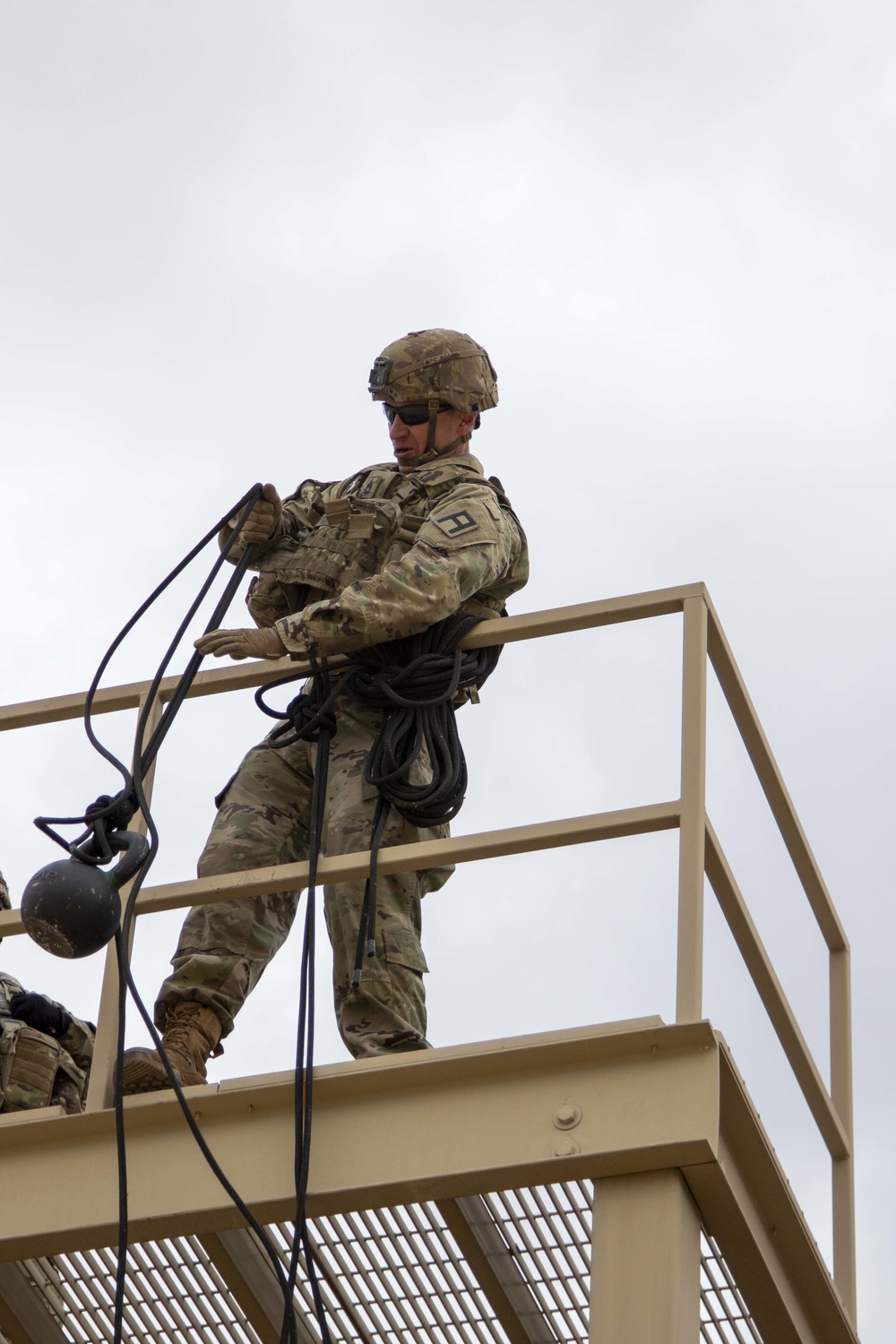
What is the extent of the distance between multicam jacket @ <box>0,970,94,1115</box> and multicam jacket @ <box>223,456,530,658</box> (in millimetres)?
1642

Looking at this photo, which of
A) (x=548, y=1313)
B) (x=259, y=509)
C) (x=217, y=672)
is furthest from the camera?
(x=259, y=509)

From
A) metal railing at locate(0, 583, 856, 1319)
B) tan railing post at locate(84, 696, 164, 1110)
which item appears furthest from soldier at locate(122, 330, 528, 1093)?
metal railing at locate(0, 583, 856, 1319)

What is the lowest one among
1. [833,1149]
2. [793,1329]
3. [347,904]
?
[793,1329]

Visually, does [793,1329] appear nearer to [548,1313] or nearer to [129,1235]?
[548,1313]

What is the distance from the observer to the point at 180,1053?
5.62 meters

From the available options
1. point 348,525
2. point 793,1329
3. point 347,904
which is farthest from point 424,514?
point 793,1329

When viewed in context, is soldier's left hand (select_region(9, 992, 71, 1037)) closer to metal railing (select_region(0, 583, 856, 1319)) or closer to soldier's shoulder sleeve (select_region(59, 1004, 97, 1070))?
soldier's shoulder sleeve (select_region(59, 1004, 97, 1070))

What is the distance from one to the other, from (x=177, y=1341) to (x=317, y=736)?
1747mm

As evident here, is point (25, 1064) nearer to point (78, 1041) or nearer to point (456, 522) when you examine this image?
point (78, 1041)

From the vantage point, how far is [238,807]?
6.17 metres

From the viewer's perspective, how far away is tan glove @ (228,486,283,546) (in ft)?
21.2

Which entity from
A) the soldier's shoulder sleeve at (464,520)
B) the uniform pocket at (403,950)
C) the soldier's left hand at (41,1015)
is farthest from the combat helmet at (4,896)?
the uniform pocket at (403,950)

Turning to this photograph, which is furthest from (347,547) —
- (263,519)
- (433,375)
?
(433,375)

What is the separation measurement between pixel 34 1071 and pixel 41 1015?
0.22 metres
